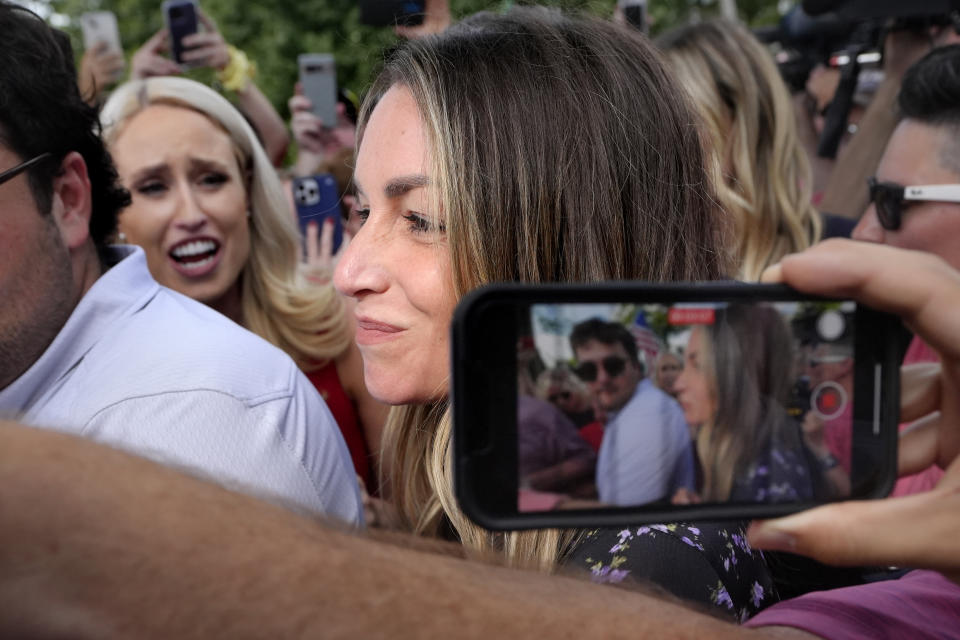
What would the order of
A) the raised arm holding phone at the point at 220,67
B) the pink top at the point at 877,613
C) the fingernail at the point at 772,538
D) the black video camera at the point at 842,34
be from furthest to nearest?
the raised arm holding phone at the point at 220,67
the black video camera at the point at 842,34
the pink top at the point at 877,613
the fingernail at the point at 772,538

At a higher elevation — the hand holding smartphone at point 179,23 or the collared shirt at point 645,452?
the hand holding smartphone at point 179,23

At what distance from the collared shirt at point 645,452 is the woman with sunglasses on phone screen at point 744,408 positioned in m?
0.01

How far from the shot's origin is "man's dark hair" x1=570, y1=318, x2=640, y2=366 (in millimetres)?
697

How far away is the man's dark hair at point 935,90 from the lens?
8.16ft

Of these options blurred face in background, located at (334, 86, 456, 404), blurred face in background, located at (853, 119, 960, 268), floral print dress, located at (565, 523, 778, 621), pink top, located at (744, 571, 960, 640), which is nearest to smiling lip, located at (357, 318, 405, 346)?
blurred face in background, located at (334, 86, 456, 404)

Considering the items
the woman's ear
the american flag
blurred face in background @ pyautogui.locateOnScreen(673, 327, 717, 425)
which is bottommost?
the woman's ear

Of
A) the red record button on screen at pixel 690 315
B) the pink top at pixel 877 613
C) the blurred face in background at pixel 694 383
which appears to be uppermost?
the red record button on screen at pixel 690 315

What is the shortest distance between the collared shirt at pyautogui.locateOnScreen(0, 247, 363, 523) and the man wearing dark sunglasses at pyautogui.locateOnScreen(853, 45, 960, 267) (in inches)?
65.2

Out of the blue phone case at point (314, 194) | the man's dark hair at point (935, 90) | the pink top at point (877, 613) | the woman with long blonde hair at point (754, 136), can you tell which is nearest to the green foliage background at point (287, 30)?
the blue phone case at point (314, 194)

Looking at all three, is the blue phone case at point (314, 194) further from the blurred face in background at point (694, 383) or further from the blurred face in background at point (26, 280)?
the blurred face in background at point (694, 383)

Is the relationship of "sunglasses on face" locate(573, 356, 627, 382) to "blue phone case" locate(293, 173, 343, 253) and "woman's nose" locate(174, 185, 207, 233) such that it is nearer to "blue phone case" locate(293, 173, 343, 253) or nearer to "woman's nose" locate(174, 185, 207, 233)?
"woman's nose" locate(174, 185, 207, 233)

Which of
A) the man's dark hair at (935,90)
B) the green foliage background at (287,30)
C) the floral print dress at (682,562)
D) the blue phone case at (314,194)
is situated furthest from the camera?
the green foliage background at (287,30)

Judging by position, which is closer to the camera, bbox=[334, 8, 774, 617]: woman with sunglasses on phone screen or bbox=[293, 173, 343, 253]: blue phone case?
bbox=[334, 8, 774, 617]: woman with sunglasses on phone screen

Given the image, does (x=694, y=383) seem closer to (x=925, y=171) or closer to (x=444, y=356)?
(x=444, y=356)
